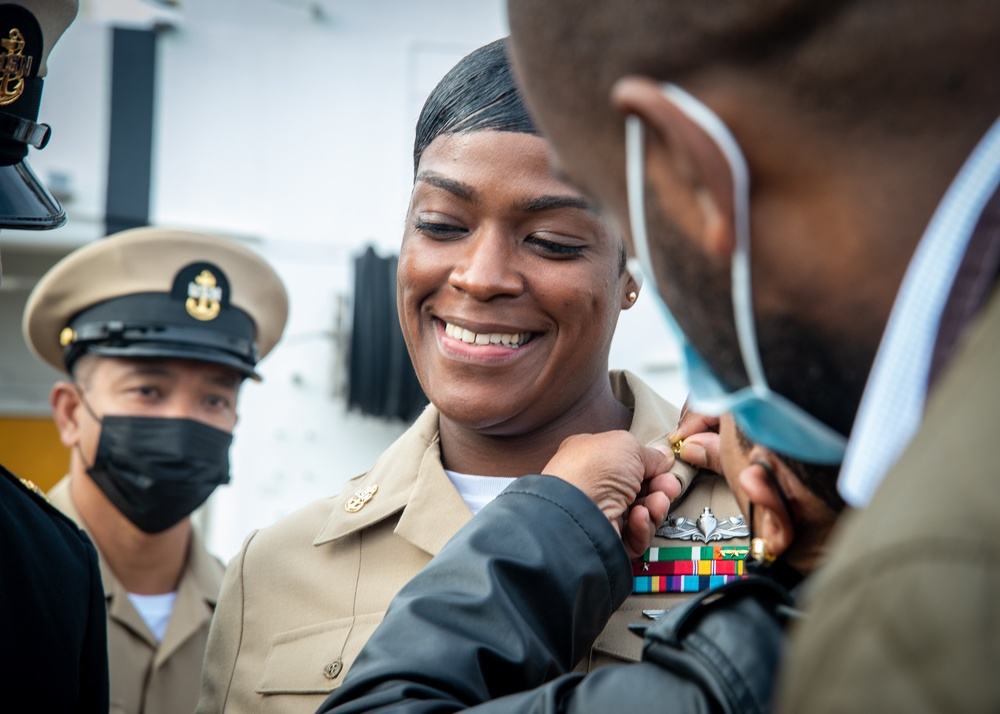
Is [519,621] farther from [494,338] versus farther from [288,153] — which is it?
[288,153]

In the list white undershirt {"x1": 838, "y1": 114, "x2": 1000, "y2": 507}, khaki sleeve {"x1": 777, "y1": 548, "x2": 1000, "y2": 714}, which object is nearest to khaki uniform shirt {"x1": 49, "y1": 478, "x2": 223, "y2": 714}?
white undershirt {"x1": 838, "y1": 114, "x2": 1000, "y2": 507}

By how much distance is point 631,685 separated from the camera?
1323 millimetres

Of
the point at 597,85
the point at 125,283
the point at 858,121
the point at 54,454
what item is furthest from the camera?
the point at 54,454

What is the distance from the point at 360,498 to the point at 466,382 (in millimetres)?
425

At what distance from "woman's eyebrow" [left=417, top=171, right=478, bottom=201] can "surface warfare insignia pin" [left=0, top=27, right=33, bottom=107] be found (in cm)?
106

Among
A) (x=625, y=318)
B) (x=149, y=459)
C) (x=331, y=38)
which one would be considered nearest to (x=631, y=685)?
(x=149, y=459)

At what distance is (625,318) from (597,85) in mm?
5652


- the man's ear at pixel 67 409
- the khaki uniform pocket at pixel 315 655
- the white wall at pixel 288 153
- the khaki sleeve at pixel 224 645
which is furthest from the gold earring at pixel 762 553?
the white wall at pixel 288 153

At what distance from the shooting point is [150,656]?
4.45 metres

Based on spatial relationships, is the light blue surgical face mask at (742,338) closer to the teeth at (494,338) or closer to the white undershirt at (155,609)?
the teeth at (494,338)

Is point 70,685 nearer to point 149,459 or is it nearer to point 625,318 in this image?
point 149,459

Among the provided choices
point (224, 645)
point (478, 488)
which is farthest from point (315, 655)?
point (478, 488)

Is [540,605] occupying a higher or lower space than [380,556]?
higher

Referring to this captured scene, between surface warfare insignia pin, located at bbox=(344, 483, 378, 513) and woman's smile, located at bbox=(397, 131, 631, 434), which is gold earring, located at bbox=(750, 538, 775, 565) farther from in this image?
surface warfare insignia pin, located at bbox=(344, 483, 378, 513)
